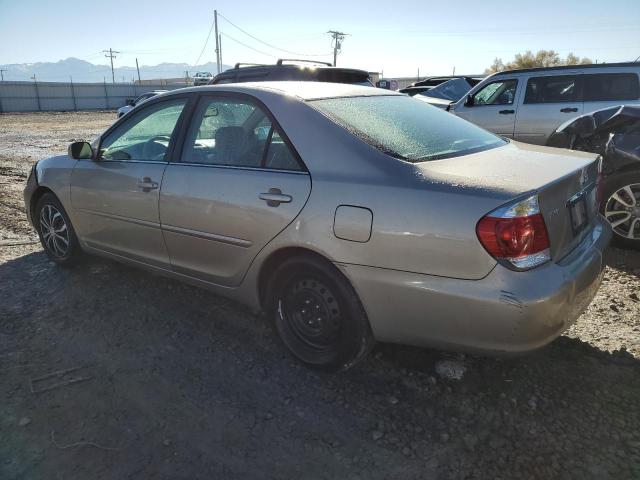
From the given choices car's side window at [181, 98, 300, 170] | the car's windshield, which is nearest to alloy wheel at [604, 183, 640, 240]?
car's side window at [181, 98, 300, 170]

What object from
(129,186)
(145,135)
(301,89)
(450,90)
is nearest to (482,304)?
(301,89)

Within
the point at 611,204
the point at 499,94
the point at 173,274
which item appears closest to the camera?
the point at 173,274

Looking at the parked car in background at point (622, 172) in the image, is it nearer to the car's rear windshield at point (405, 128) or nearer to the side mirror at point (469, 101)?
the car's rear windshield at point (405, 128)

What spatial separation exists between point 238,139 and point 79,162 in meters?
1.77

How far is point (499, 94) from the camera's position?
323 inches

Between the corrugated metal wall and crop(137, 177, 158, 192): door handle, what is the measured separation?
43373 mm

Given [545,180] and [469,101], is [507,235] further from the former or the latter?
[469,101]

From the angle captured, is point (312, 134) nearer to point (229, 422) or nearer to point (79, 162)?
point (229, 422)

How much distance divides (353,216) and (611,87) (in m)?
6.53

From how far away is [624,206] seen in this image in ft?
14.6

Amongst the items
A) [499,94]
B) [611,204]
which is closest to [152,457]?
[611,204]

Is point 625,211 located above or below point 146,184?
below

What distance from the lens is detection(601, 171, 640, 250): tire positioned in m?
4.37

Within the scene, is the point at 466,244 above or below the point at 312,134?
below
